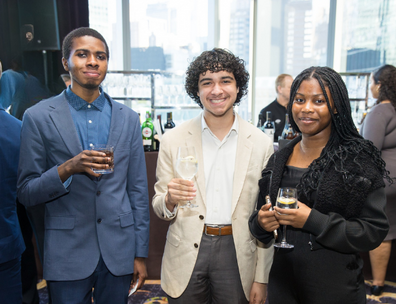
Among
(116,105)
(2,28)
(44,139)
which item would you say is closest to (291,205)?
(116,105)

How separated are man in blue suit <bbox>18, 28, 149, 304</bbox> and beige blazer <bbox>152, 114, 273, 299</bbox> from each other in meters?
0.14

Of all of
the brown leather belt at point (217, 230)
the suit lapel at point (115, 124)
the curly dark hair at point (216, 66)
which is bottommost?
the brown leather belt at point (217, 230)

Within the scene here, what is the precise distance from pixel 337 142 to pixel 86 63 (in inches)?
46.2

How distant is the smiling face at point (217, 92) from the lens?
152cm

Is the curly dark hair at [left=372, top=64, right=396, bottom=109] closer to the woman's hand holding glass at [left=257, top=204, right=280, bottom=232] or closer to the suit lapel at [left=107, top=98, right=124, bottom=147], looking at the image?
the woman's hand holding glass at [left=257, top=204, right=280, bottom=232]

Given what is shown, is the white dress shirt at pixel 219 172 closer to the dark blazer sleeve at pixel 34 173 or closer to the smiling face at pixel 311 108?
the smiling face at pixel 311 108

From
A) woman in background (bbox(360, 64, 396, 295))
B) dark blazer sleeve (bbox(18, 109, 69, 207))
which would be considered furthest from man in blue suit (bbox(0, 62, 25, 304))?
woman in background (bbox(360, 64, 396, 295))

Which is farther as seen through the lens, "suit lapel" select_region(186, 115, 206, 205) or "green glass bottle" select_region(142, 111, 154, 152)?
"green glass bottle" select_region(142, 111, 154, 152)

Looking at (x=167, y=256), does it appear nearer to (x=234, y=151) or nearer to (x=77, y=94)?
(x=234, y=151)

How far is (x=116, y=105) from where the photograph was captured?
156 cm

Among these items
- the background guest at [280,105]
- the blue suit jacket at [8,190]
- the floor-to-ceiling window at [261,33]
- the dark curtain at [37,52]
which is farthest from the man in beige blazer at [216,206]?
the floor-to-ceiling window at [261,33]

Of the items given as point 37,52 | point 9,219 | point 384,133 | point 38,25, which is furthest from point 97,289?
point 38,25

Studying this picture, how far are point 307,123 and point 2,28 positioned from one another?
4117 mm

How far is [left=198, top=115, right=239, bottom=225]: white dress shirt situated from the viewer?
1483mm
